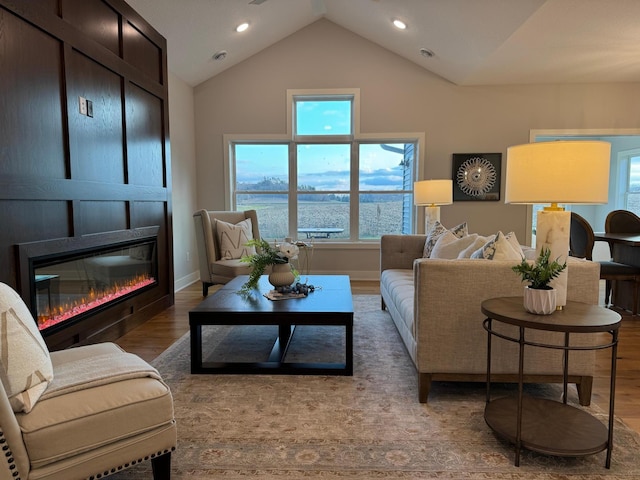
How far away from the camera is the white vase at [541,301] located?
66.6 inches

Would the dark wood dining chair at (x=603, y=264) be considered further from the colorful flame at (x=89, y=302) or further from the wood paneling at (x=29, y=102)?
the wood paneling at (x=29, y=102)

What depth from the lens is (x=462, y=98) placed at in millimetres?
5551

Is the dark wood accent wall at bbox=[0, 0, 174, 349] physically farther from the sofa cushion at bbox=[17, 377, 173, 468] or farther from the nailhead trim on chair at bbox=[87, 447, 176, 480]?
the nailhead trim on chair at bbox=[87, 447, 176, 480]

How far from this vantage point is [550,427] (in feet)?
5.86

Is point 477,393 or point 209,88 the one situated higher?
point 209,88

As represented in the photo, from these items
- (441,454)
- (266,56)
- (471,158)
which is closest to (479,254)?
(441,454)

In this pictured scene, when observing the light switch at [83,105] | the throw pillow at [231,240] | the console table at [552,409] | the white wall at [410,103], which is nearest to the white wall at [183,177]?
the white wall at [410,103]

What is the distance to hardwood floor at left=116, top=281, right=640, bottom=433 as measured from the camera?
7.20 ft

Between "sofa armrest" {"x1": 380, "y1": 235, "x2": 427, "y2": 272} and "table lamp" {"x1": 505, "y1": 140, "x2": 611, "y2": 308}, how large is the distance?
201 cm

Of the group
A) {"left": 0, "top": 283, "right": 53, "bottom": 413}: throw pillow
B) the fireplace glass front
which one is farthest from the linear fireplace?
{"left": 0, "top": 283, "right": 53, "bottom": 413}: throw pillow

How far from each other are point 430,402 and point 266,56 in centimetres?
507

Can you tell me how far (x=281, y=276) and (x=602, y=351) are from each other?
243 cm

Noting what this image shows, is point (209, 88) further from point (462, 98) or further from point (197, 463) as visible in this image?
point (197, 463)

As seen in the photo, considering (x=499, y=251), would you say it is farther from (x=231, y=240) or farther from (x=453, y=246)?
(x=231, y=240)
